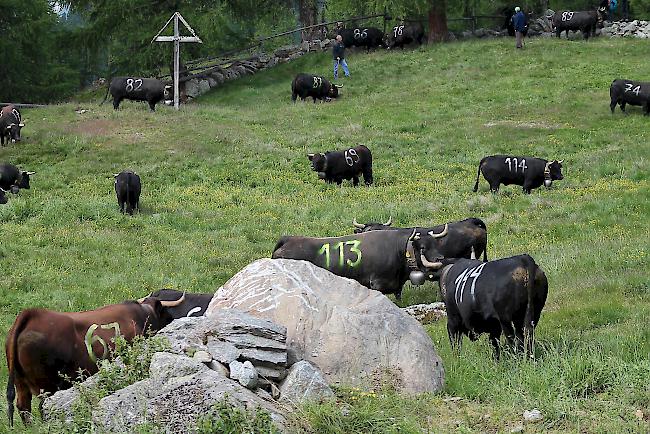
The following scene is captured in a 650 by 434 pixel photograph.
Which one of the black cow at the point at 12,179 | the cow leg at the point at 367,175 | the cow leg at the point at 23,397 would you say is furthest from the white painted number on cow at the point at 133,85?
the cow leg at the point at 23,397

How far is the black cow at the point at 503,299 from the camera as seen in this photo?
32.8ft

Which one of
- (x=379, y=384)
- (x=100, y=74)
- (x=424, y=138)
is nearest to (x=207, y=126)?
(x=424, y=138)

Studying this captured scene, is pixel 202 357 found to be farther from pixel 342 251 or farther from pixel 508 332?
pixel 342 251

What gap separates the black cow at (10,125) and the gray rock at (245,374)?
23726 mm

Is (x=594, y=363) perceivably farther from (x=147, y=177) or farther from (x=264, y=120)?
(x=264, y=120)

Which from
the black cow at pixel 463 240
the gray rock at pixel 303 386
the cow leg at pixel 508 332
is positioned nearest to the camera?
the gray rock at pixel 303 386

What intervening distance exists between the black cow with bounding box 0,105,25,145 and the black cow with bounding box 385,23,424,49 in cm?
2036

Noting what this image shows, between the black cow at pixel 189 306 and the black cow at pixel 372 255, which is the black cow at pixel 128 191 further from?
the black cow at pixel 189 306

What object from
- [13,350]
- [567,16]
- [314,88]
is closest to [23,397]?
[13,350]

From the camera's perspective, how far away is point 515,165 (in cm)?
2305

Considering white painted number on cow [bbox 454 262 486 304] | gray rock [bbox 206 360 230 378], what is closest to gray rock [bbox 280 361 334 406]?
gray rock [bbox 206 360 230 378]

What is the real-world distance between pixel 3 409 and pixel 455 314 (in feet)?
17.1

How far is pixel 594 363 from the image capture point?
855 cm

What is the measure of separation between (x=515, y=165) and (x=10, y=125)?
16150mm
